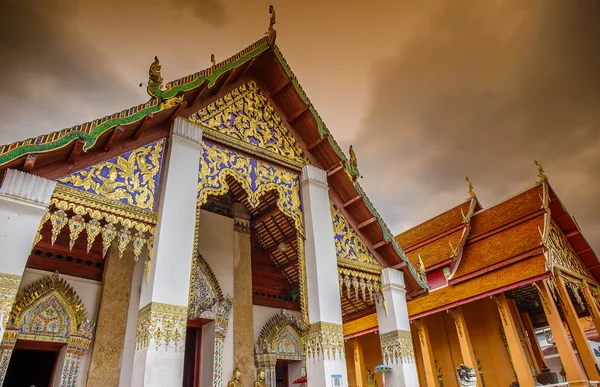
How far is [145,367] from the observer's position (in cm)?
392

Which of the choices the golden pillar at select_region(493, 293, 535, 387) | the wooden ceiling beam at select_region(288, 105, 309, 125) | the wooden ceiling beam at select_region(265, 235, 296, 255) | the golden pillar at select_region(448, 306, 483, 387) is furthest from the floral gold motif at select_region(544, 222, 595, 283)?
the wooden ceiling beam at select_region(288, 105, 309, 125)

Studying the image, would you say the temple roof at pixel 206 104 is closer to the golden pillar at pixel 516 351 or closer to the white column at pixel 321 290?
the white column at pixel 321 290

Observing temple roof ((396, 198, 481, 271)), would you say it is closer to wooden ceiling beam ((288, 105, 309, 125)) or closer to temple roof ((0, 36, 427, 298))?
temple roof ((0, 36, 427, 298))

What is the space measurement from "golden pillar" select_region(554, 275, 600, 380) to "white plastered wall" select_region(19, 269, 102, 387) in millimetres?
10381

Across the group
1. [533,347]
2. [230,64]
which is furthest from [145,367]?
[533,347]


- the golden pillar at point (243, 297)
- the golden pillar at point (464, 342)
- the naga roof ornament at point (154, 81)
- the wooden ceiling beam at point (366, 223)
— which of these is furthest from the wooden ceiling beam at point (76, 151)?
the golden pillar at point (464, 342)

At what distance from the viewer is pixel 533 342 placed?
44.4 feet

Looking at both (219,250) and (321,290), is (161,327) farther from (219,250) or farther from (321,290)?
(219,250)

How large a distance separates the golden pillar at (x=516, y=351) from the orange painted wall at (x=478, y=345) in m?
1.64

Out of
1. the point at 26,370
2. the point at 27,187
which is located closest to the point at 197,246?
the point at 27,187

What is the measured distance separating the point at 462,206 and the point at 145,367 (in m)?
14.2

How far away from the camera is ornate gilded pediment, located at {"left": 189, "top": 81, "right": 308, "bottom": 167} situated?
6.19 meters

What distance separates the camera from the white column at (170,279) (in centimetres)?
403

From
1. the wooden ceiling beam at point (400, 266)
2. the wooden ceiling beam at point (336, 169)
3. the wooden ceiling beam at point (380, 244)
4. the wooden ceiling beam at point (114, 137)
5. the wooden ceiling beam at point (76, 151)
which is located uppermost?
the wooden ceiling beam at point (336, 169)
